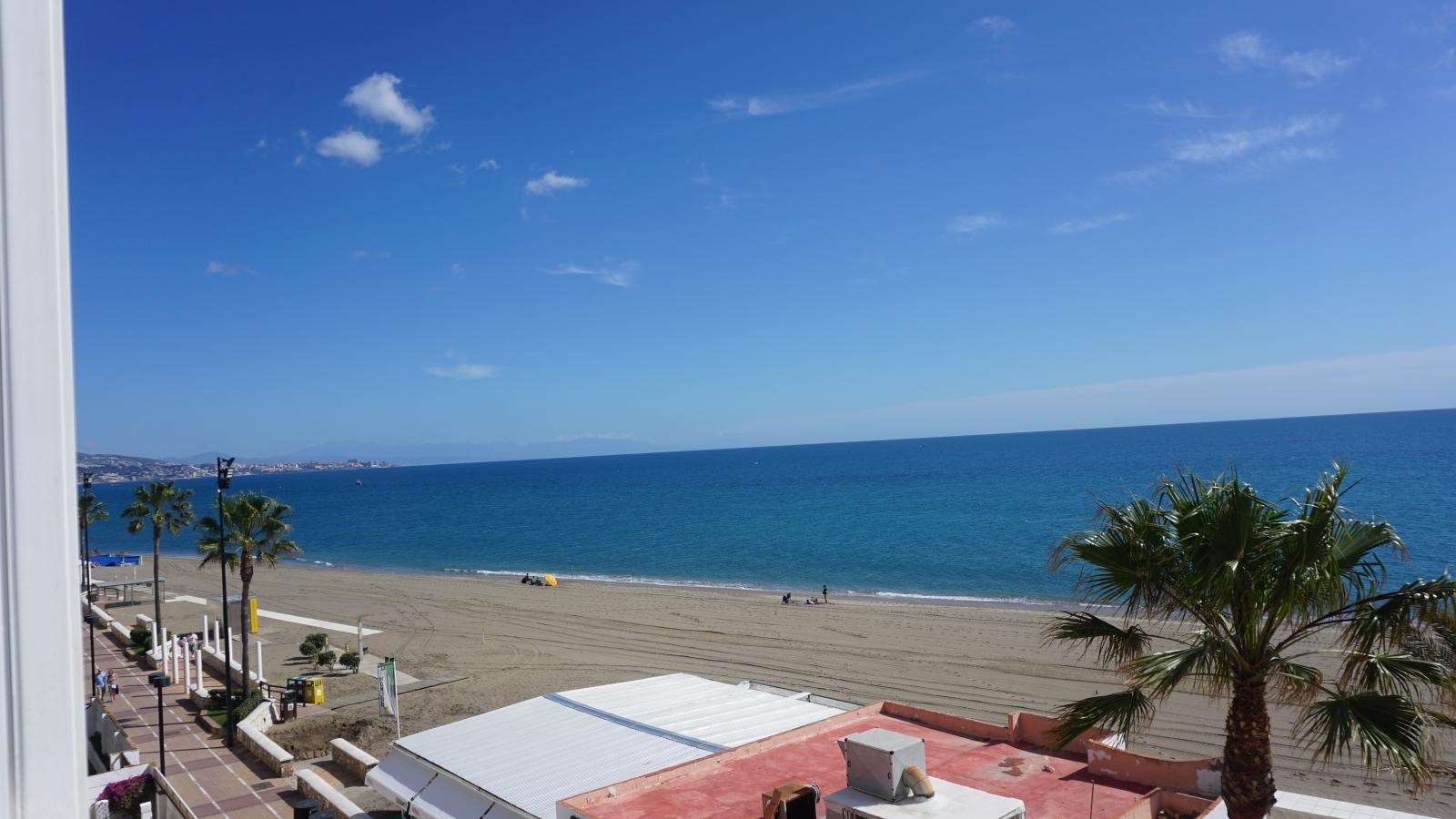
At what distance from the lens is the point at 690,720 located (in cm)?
1367

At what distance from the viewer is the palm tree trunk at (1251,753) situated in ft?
27.4

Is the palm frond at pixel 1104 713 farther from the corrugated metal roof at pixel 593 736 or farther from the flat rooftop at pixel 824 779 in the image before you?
the corrugated metal roof at pixel 593 736

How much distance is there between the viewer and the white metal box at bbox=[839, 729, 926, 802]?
846 cm

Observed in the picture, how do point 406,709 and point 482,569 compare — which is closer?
point 406,709

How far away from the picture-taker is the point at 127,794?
1428 centimetres

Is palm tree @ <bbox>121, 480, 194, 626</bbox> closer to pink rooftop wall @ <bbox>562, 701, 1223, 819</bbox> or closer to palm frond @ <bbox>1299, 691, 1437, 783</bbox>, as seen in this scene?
pink rooftop wall @ <bbox>562, 701, 1223, 819</bbox>

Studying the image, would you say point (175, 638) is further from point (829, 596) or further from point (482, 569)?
point (482, 569)

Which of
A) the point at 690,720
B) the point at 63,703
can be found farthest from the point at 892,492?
the point at 63,703

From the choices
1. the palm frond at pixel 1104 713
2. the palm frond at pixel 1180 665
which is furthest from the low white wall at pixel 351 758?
the palm frond at pixel 1180 665

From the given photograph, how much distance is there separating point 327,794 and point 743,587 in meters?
38.7

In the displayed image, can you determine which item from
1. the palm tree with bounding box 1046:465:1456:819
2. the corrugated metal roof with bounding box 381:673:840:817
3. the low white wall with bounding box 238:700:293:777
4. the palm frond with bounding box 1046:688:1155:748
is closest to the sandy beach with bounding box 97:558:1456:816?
the low white wall with bounding box 238:700:293:777

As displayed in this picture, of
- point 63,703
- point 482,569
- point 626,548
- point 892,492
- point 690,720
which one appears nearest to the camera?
point 63,703

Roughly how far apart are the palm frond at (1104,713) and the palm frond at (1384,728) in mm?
1471

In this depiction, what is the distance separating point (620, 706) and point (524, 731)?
1.74 metres
